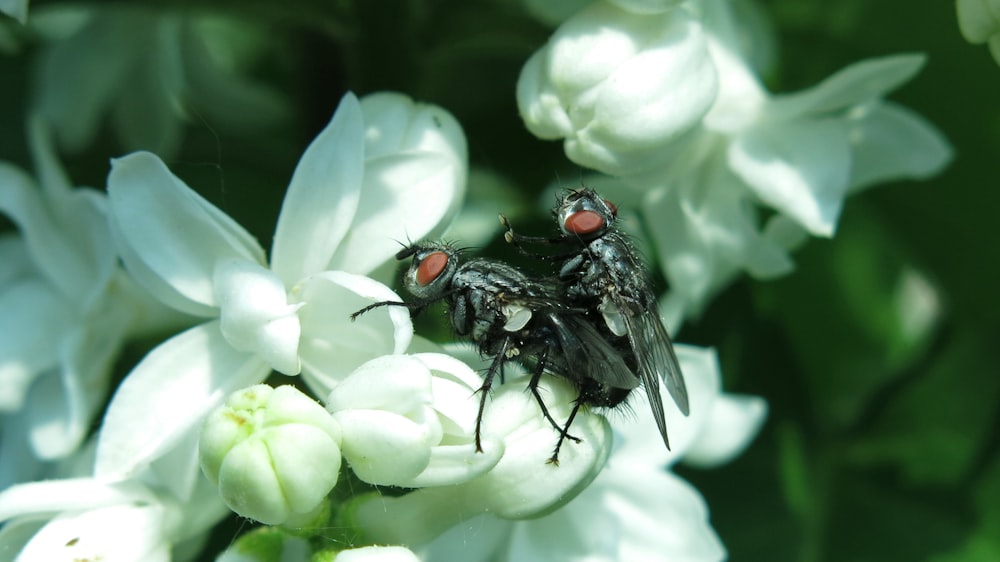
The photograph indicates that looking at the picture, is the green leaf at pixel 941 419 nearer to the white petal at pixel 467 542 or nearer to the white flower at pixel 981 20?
the white flower at pixel 981 20

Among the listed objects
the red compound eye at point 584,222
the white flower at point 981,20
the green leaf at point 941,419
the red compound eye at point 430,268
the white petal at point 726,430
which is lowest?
the green leaf at point 941,419

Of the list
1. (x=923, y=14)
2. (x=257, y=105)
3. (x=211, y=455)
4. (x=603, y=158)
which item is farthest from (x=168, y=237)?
(x=923, y=14)

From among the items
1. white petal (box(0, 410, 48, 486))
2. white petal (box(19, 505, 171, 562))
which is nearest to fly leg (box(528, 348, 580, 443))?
white petal (box(19, 505, 171, 562))

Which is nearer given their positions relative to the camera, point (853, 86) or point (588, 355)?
point (588, 355)

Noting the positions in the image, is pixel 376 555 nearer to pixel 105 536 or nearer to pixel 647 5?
pixel 105 536

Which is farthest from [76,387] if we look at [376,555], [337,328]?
[376,555]

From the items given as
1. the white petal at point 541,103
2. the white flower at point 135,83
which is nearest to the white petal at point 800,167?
the white petal at point 541,103

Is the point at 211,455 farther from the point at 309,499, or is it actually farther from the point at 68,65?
the point at 68,65
